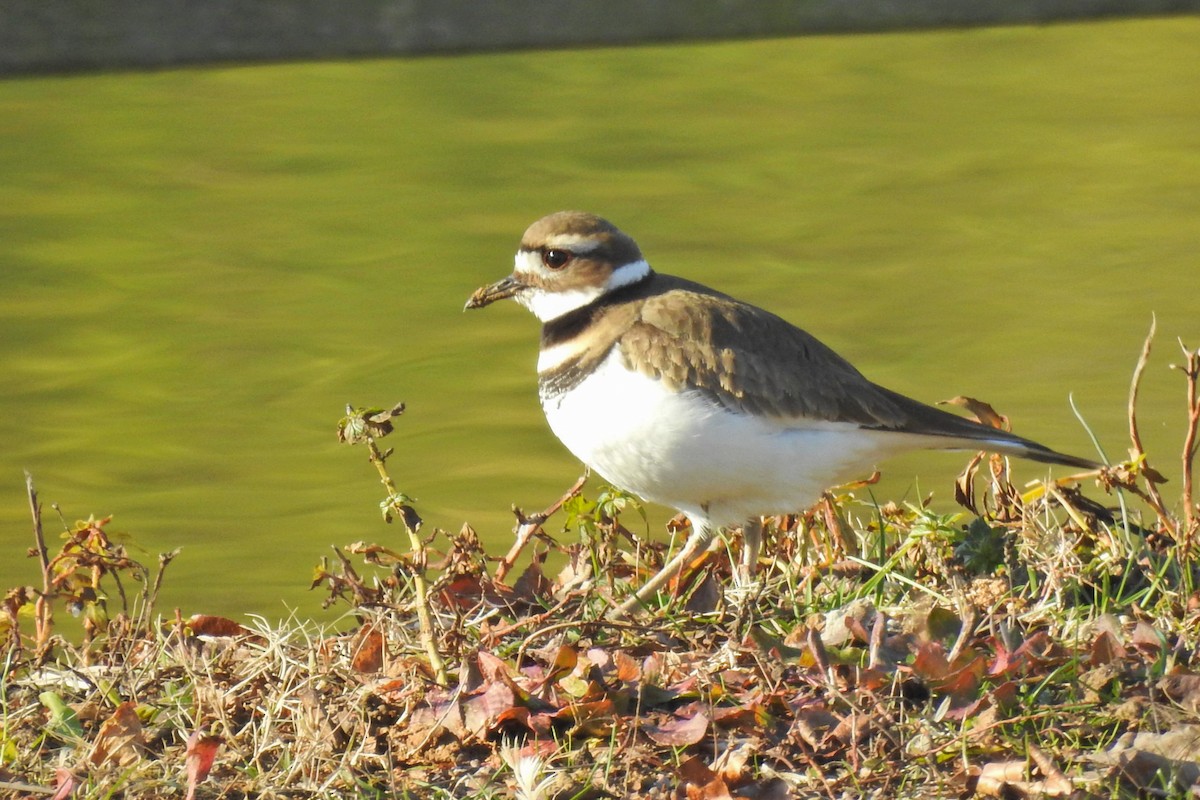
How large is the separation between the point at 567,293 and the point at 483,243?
4.24 metres

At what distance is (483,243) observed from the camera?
27.8ft

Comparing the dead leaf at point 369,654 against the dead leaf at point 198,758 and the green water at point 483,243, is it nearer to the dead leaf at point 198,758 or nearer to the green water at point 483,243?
the dead leaf at point 198,758

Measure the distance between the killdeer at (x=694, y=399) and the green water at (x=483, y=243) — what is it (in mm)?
1415

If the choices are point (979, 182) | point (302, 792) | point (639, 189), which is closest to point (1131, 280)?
point (979, 182)

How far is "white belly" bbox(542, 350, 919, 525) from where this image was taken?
3865 mm

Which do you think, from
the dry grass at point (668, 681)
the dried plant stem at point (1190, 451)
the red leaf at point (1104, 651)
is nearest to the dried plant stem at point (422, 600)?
the dry grass at point (668, 681)

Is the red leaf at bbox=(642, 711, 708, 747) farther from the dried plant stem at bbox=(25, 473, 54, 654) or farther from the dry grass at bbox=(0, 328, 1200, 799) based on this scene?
the dried plant stem at bbox=(25, 473, 54, 654)

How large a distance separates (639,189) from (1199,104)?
3.70m

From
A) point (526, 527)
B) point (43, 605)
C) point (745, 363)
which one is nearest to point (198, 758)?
point (43, 605)

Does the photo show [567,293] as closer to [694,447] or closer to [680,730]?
[694,447]

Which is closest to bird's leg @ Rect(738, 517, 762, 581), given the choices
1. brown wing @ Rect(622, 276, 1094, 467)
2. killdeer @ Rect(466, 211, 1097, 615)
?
killdeer @ Rect(466, 211, 1097, 615)

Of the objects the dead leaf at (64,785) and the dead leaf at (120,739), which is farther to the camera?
the dead leaf at (120,739)

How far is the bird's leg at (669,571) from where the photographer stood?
3.94 metres

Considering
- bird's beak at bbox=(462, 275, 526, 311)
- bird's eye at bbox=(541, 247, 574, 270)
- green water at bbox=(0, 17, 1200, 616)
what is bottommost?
green water at bbox=(0, 17, 1200, 616)
